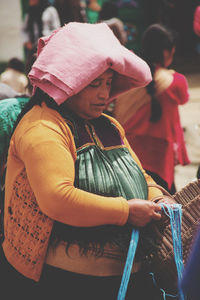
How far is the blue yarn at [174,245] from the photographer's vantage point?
164 cm

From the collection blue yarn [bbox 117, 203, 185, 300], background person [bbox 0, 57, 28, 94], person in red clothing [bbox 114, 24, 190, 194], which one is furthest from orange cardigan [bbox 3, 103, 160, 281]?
background person [bbox 0, 57, 28, 94]

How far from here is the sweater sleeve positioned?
5.03 ft

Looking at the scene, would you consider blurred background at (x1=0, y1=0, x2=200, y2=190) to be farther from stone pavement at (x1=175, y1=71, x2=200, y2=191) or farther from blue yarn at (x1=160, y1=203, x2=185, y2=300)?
blue yarn at (x1=160, y1=203, x2=185, y2=300)

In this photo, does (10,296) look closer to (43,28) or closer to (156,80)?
(156,80)

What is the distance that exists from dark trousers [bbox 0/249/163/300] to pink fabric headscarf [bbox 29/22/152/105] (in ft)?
2.41

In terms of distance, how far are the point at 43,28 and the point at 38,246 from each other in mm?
5361

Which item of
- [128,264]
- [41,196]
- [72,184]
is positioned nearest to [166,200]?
[128,264]

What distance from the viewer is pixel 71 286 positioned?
69.0 inches

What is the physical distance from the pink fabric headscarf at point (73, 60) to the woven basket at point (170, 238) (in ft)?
2.06

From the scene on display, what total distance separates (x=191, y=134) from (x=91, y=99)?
15.5ft

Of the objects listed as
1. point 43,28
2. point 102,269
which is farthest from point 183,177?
point 102,269

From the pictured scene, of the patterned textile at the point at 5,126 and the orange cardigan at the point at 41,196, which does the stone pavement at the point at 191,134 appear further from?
the orange cardigan at the point at 41,196

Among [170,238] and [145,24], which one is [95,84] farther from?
[145,24]

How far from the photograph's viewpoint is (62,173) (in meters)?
1.55
